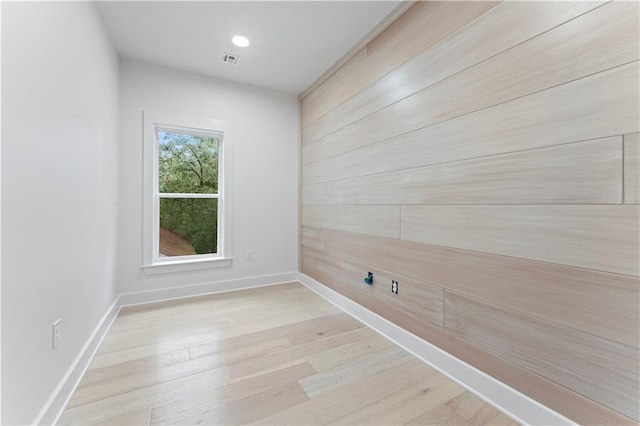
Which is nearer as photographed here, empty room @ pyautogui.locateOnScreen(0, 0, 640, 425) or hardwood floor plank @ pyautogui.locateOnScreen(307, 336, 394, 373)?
empty room @ pyautogui.locateOnScreen(0, 0, 640, 425)

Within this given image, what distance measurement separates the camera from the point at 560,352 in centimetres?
119

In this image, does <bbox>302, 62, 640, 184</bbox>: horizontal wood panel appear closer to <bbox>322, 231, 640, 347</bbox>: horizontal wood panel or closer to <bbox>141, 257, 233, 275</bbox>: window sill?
<bbox>322, 231, 640, 347</bbox>: horizontal wood panel

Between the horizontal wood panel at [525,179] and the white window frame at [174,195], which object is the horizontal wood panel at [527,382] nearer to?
the horizontal wood panel at [525,179]

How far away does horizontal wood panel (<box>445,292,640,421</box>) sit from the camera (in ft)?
3.36

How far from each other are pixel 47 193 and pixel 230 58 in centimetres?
210

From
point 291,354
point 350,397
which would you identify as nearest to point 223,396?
point 291,354

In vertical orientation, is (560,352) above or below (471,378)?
above

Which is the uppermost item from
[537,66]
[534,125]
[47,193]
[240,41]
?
[240,41]

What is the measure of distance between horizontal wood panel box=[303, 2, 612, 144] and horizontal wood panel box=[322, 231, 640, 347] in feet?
2.79

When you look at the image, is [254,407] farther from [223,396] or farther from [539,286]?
[539,286]

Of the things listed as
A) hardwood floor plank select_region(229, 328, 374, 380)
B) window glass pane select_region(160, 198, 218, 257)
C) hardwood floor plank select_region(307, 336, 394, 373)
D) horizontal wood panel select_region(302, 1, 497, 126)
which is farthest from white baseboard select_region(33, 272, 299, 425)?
horizontal wood panel select_region(302, 1, 497, 126)

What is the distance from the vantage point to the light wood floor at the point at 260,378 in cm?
135

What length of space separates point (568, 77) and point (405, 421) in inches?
68.8

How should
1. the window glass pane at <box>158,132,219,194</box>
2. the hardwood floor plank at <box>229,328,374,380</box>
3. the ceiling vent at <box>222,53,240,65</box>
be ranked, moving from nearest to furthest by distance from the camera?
the hardwood floor plank at <box>229,328,374,380</box> < the ceiling vent at <box>222,53,240,65</box> < the window glass pane at <box>158,132,219,194</box>
